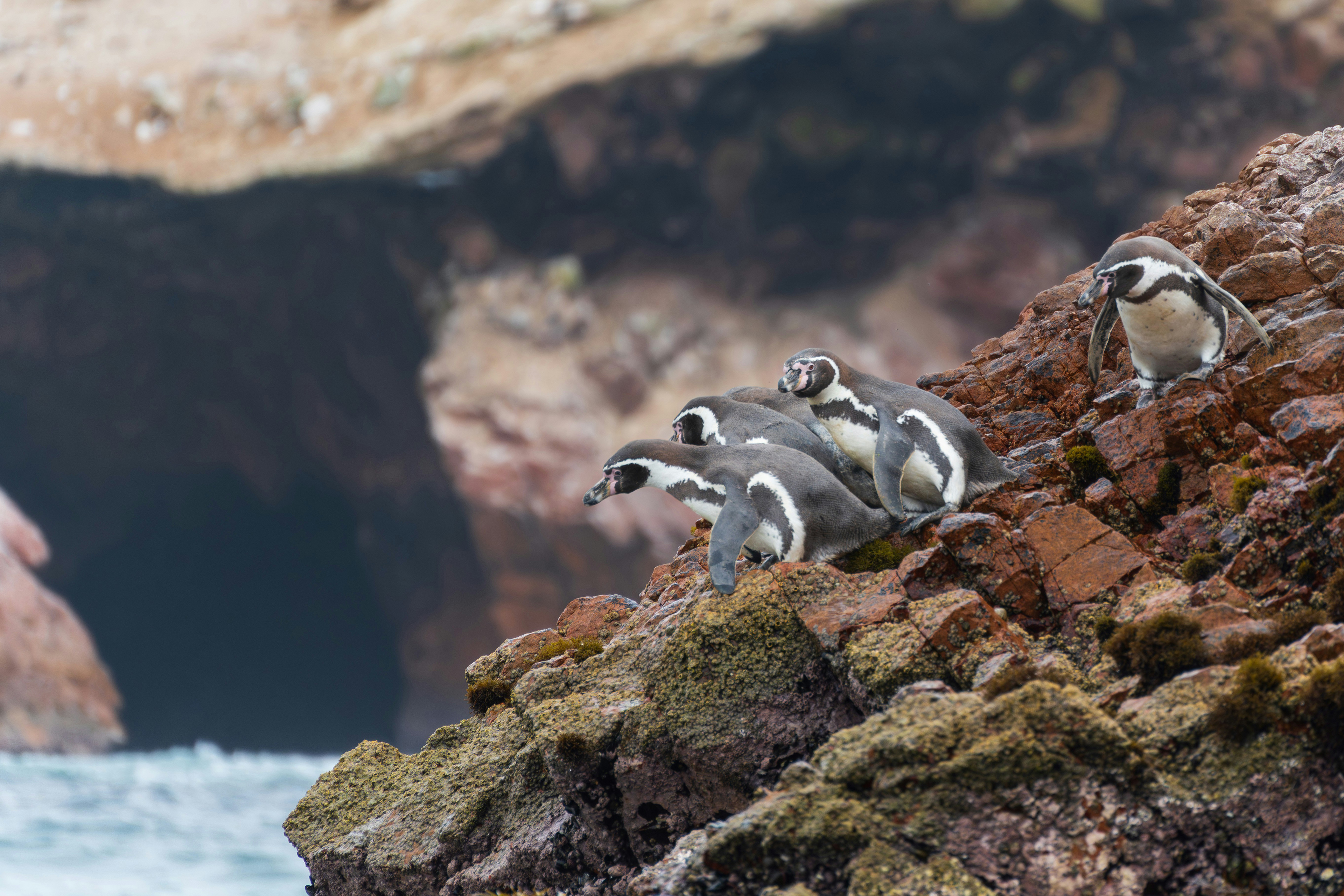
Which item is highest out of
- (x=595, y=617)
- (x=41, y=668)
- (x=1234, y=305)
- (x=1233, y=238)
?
(x=41, y=668)

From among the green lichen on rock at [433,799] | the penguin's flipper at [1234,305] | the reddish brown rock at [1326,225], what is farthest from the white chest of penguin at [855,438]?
the reddish brown rock at [1326,225]

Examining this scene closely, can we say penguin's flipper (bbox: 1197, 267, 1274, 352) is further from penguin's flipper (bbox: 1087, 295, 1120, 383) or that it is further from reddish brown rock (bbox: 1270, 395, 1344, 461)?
reddish brown rock (bbox: 1270, 395, 1344, 461)

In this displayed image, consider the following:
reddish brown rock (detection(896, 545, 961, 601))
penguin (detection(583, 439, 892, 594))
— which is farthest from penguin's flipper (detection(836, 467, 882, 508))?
reddish brown rock (detection(896, 545, 961, 601))

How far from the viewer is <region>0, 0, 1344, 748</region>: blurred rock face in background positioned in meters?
29.4

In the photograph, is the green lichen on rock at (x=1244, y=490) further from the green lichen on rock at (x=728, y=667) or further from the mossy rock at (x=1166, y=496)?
the green lichen on rock at (x=728, y=667)

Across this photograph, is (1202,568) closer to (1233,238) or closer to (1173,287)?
(1173,287)

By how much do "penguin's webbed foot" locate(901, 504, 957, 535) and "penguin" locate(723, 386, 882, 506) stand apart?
488 mm

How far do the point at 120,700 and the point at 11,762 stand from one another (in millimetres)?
5224

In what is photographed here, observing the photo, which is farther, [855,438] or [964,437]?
[855,438]

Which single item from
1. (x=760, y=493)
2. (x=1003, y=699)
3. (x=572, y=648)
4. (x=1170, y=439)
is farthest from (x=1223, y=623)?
(x=572, y=648)

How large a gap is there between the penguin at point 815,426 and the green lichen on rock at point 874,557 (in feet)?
2.05

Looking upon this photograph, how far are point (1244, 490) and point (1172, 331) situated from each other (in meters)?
2.17

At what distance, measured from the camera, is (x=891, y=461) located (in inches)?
316

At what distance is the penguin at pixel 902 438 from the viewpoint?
800cm
